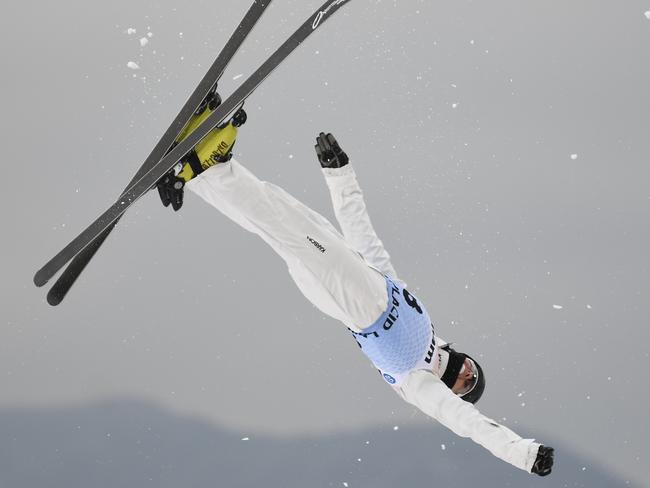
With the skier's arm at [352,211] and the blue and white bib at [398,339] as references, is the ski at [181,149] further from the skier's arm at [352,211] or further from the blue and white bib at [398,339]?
the blue and white bib at [398,339]

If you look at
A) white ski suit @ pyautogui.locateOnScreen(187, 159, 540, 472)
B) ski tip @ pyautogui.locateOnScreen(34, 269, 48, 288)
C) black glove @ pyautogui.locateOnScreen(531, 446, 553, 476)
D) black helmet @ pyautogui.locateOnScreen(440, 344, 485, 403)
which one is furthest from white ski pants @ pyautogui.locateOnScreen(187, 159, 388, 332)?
black glove @ pyautogui.locateOnScreen(531, 446, 553, 476)

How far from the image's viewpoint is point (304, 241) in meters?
2.76

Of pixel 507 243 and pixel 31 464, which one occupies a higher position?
pixel 507 243

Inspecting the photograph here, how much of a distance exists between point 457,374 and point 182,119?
1142mm

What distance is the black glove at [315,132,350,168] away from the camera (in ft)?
9.63

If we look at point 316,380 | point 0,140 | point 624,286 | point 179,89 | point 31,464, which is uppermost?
point 179,89

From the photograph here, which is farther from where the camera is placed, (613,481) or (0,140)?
(0,140)

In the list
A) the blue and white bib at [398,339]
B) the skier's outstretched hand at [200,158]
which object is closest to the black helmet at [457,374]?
the blue and white bib at [398,339]

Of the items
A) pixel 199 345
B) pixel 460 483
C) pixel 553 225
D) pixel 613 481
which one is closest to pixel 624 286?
pixel 553 225

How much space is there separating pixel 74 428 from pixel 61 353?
1.01 ft

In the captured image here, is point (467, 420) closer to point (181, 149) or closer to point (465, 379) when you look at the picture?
point (465, 379)

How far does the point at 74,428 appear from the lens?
4.08m

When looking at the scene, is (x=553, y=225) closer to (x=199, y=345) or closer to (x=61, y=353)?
(x=199, y=345)

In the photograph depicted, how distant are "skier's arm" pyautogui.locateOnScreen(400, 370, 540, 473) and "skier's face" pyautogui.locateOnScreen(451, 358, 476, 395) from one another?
0.17 metres
